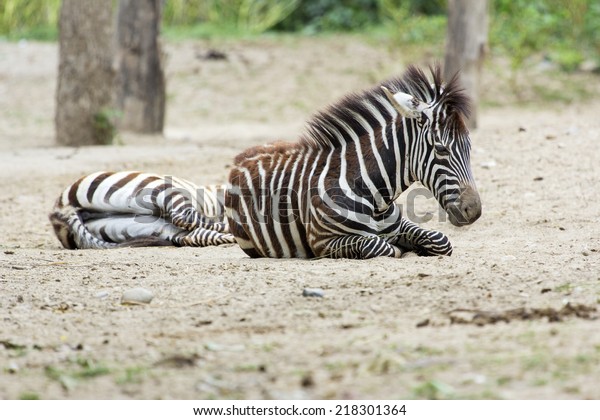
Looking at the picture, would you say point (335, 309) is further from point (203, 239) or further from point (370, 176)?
point (203, 239)

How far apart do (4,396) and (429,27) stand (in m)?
16.5

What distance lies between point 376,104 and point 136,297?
259cm

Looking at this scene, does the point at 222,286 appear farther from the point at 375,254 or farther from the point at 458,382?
the point at 458,382

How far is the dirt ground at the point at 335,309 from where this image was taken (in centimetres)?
411

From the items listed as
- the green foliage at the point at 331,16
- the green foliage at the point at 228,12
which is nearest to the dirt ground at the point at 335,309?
the green foliage at the point at 331,16

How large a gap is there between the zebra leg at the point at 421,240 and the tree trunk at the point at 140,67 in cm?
892

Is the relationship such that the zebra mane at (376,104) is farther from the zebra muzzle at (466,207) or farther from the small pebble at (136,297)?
the small pebble at (136,297)

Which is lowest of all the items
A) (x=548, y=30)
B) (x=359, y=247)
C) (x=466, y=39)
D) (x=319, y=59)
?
(x=359, y=247)

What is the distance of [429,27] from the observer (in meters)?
19.5

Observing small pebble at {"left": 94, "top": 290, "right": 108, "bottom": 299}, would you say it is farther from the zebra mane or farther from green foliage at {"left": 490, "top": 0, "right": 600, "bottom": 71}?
green foliage at {"left": 490, "top": 0, "right": 600, "bottom": 71}

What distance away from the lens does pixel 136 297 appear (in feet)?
19.0

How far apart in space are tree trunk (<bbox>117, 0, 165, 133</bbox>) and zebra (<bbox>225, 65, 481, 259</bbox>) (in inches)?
324

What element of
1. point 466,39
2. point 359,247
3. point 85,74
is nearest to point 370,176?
point 359,247

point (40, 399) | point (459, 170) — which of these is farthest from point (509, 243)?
point (40, 399)
